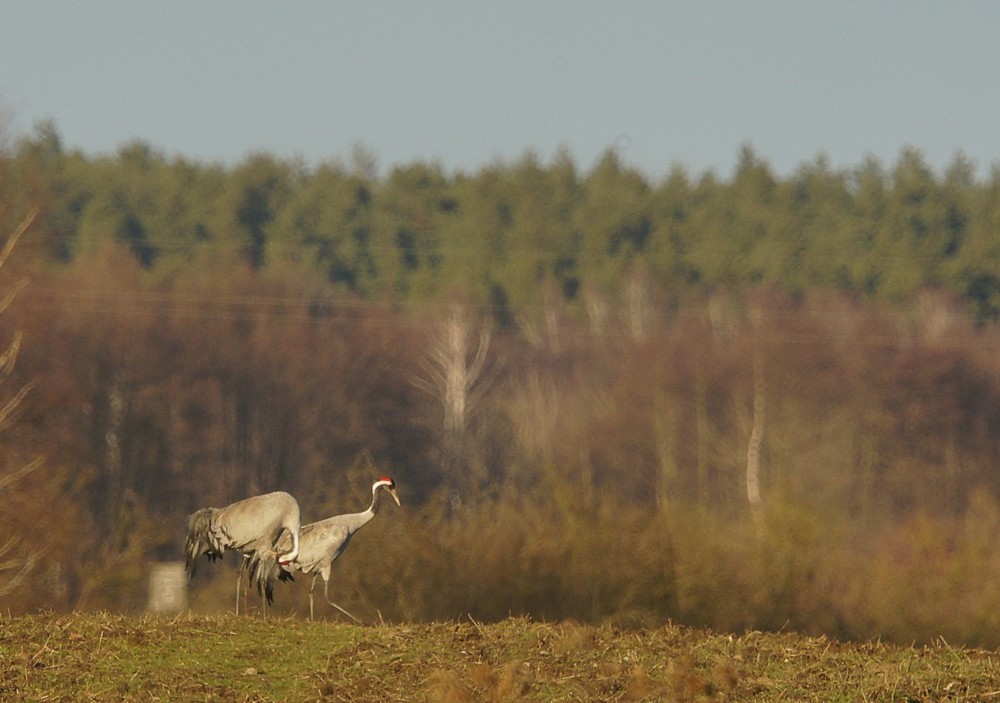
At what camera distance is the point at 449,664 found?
36.6ft

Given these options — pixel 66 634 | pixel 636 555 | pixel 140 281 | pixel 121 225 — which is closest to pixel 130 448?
pixel 140 281

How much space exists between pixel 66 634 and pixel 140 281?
55.9 metres

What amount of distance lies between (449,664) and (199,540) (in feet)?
16.7

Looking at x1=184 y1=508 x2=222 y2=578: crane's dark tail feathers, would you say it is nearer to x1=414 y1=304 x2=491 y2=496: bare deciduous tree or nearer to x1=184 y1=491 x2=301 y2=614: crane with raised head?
x1=184 y1=491 x2=301 y2=614: crane with raised head

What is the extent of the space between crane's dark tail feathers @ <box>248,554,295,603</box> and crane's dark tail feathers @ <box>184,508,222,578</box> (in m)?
0.59

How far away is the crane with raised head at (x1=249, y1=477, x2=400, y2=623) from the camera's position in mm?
14695

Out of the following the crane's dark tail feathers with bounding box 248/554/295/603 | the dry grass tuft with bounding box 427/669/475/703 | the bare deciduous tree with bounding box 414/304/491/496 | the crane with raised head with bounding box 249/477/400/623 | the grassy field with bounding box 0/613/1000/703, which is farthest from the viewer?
the bare deciduous tree with bounding box 414/304/491/496

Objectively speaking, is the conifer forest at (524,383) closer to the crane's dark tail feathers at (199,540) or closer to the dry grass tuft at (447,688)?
the crane's dark tail feathers at (199,540)

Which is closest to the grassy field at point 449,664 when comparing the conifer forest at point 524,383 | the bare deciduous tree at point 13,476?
the conifer forest at point 524,383

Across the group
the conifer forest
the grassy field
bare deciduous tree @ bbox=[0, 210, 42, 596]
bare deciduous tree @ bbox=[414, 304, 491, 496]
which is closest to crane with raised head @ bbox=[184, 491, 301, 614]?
the grassy field

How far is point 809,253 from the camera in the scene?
3371 inches

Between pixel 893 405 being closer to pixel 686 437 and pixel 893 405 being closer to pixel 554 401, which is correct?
pixel 686 437

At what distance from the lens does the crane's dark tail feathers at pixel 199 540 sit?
1545 cm

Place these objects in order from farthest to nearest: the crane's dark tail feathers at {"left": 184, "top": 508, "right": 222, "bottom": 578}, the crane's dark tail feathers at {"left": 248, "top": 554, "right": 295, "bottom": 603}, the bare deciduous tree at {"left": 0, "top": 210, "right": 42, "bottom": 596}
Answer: the bare deciduous tree at {"left": 0, "top": 210, "right": 42, "bottom": 596} < the crane's dark tail feathers at {"left": 184, "top": 508, "right": 222, "bottom": 578} < the crane's dark tail feathers at {"left": 248, "top": 554, "right": 295, "bottom": 603}
